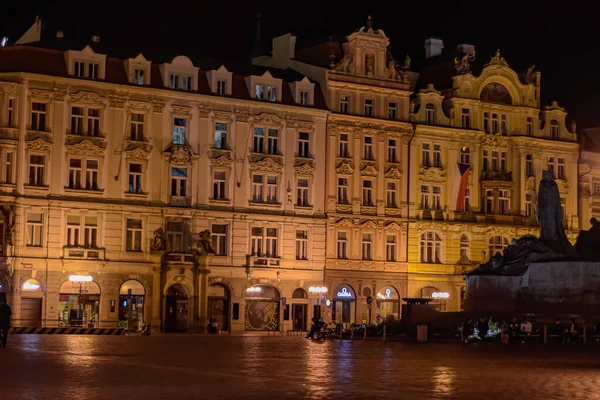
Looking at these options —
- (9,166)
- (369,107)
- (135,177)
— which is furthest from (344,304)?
(9,166)

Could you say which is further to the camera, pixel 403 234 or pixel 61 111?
pixel 403 234

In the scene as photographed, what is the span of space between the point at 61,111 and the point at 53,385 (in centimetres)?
5432

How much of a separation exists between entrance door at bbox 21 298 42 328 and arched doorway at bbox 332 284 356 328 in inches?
871

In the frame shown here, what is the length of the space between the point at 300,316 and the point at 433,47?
1147 inches

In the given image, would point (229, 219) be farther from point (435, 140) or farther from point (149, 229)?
point (435, 140)

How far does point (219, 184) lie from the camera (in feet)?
292

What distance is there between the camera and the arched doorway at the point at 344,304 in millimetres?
93312

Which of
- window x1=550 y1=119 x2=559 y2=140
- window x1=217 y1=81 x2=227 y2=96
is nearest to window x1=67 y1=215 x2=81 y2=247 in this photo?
window x1=217 y1=81 x2=227 y2=96

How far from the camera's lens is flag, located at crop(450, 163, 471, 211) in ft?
321

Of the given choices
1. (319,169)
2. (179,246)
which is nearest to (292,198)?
(319,169)

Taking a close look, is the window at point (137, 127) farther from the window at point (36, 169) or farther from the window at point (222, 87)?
the window at point (36, 169)

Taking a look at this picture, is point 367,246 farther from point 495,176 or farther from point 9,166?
point 9,166

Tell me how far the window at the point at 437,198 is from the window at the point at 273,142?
14.7 meters

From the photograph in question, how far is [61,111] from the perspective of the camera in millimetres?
82875
